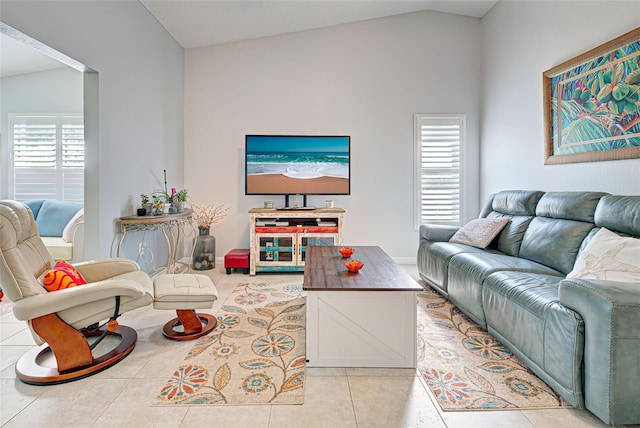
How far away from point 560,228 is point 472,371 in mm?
1406

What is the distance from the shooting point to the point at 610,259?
1.99 meters

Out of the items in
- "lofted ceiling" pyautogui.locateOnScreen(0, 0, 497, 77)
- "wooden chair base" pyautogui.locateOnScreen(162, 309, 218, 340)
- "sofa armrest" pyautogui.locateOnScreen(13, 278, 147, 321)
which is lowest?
"wooden chair base" pyautogui.locateOnScreen(162, 309, 218, 340)

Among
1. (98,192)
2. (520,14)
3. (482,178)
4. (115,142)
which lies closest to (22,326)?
(98,192)

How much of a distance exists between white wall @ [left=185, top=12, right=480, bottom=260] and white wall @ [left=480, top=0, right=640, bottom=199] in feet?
1.25

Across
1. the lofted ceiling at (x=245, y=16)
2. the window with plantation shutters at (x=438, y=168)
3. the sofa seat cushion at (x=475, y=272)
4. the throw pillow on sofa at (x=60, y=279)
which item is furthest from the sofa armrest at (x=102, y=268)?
the window with plantation shutters at (x=438, y=168)

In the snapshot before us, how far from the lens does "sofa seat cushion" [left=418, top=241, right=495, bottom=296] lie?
3.16m

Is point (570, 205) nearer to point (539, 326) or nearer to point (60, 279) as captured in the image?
point (539, 326)

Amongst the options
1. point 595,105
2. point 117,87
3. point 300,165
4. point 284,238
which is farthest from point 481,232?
point 117,87

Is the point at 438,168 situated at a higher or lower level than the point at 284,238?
higher

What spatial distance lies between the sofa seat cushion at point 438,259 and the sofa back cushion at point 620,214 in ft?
3.13

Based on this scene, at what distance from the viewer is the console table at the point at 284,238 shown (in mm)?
4297

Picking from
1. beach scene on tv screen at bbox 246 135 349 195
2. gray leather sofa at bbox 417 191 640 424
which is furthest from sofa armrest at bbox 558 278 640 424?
beach scene on tv screen at bbox 246 135 349 195

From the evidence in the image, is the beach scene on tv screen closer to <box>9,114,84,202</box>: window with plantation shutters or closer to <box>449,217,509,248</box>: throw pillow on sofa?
<box>449,217,509,248</box>: throw pillow on sofa

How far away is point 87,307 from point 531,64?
4.45m
